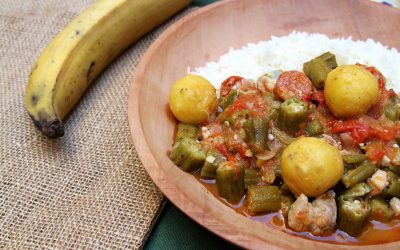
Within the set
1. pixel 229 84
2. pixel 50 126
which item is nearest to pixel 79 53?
pixel 50 126

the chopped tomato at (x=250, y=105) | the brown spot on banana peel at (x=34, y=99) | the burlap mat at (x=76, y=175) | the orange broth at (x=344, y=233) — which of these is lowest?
the burlap mat at (x=76, y=175)

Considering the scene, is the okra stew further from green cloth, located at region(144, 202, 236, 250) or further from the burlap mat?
the burlap mat

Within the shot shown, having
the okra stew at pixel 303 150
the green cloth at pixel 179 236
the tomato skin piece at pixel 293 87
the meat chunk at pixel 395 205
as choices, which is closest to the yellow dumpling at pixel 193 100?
the okra stew at pixel 303 150

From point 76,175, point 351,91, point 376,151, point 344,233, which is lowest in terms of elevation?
point 76,175

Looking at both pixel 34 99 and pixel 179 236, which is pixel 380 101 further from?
pixel 34 99

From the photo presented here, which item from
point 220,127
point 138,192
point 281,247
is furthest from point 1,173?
point 281,247

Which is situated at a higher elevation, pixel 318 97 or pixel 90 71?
pixel 318 97

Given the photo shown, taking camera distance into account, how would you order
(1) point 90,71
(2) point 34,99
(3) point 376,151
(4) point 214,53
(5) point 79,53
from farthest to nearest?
(4) point 214,53, (1) point 90,71, (5) point 79,53, (2) point 34,99, (3) point 376,151

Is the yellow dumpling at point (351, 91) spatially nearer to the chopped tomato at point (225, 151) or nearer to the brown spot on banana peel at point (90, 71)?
the chopped tomato at point (225, 151)
